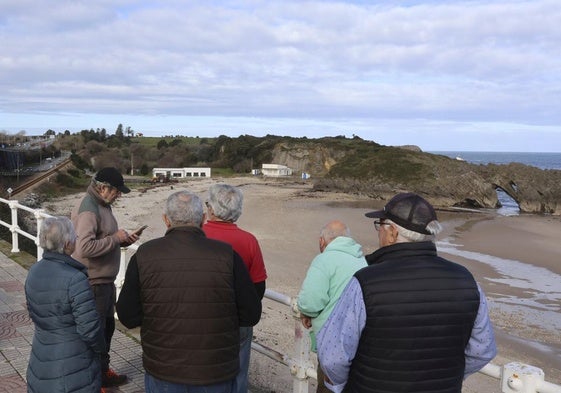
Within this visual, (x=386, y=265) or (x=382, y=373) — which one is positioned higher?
(x=386, y=265)

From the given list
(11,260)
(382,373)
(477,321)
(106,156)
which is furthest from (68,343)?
(106,156)

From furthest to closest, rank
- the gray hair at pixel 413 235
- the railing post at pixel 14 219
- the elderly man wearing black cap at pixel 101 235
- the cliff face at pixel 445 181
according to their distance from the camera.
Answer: the cliff face at pixel 445 181, the railing post at pixel 14 219, the elderly man wearing black cap at pixel 101 235, the gray hair at pixel 413 235

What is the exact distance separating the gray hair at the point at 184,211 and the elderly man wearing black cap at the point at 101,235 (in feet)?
3.64

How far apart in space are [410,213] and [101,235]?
2.45m

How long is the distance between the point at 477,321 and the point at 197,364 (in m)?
1.36

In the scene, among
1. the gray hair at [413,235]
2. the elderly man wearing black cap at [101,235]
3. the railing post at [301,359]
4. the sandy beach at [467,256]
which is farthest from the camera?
the sandy beach at [467,256]

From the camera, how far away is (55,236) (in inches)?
116

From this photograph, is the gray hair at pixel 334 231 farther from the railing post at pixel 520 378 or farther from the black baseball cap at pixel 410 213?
the railing post at pixel 520 378

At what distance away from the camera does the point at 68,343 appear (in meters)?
2.91

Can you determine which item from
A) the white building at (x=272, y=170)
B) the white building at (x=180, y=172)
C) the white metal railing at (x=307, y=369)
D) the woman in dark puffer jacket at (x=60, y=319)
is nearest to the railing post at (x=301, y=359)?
the white metal railing at (x=307, y=369)

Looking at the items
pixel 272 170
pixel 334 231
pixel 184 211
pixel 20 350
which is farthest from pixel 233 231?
pixel 272 170

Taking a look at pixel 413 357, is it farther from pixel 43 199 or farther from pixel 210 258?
pixel 43 199

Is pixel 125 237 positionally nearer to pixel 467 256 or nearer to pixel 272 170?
pixel 467 256

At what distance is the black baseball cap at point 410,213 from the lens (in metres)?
2.30
